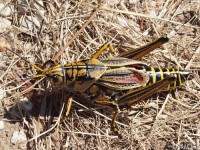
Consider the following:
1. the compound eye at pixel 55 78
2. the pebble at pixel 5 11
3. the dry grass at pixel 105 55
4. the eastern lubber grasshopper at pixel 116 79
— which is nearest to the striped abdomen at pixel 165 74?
the eastern lubber grasshopper at pixel 116 79

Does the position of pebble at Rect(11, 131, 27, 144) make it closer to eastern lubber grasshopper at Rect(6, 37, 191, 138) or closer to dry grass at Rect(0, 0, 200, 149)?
dry grass at Rect(0, 0, 200, 149)

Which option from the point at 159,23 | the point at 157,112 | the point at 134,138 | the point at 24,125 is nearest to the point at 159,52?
the point at 159,23

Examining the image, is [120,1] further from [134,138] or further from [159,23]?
[134,138]

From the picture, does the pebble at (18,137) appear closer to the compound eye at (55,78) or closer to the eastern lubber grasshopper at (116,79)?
the eastern lubber grasshopper at (116,79)

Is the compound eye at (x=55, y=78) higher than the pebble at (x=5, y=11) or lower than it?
lower

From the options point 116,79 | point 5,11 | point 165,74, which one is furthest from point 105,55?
point 5,11

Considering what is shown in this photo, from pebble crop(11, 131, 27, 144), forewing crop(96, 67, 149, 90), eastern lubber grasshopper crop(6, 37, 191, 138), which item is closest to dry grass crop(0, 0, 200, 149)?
pebble crop(11, 131, 27, 144)

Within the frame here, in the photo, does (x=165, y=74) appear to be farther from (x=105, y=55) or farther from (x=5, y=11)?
(x=5, y=11)
